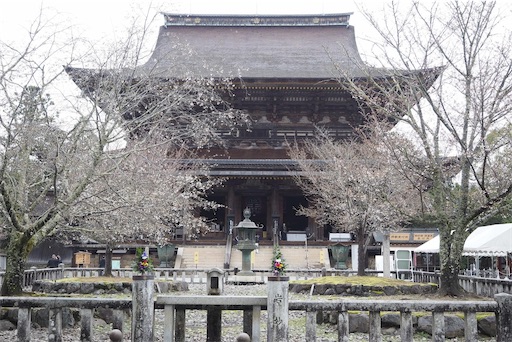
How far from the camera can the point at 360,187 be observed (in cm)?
1975

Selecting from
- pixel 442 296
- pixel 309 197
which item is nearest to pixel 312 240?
pixel 309 197

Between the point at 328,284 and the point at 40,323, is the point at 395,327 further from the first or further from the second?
the point at 40,323

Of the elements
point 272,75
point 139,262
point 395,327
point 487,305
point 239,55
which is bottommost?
point 395,327

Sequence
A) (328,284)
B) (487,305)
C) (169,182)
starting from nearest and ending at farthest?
(487,305)
(328,284)
(169,182)

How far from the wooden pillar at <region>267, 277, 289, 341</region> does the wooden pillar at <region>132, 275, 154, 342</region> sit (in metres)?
1.78

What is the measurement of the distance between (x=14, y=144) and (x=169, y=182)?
10.5 m

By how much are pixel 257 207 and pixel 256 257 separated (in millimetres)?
7242

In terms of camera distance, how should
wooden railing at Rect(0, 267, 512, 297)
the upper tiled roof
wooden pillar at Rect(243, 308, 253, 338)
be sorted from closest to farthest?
wooden pillar at Rect(243, 308, 253, 338), wooden railing at Rect(0, 267, 512, 297), the upper tiled roof

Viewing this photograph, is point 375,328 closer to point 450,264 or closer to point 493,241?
point 450,264

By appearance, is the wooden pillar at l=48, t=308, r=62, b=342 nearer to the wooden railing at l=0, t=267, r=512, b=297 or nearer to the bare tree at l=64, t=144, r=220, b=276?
the bare tree at l=64, t=144, r=220, b=276

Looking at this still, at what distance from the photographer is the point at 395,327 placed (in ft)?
38.1

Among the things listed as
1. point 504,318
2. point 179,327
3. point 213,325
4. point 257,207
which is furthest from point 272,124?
point 504,318

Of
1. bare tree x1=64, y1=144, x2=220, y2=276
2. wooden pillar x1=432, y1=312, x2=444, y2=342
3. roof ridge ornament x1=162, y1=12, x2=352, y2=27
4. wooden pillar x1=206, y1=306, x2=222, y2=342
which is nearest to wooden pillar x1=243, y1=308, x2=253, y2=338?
wooden pillar x1=206, y1=306, x2=222, y2=342

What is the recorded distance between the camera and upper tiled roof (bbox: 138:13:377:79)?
3559cm
